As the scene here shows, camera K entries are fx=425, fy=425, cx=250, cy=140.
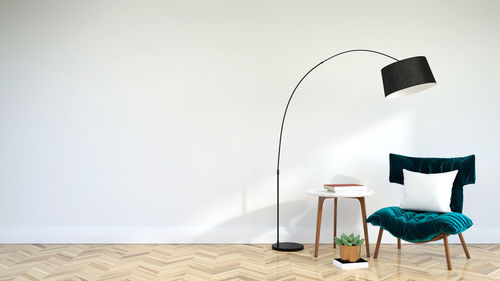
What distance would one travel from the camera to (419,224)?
10.2ft

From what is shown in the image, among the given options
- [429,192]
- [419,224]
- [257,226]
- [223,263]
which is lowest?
[223,263]

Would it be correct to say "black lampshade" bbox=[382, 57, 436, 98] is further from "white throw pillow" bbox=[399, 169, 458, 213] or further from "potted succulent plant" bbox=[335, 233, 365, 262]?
"potted succulent plant" bbox=[335, 233, 365, 262]

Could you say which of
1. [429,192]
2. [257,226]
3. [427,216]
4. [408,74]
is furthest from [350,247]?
[408,74]

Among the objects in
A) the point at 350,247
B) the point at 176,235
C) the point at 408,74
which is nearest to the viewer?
the point at 408,74

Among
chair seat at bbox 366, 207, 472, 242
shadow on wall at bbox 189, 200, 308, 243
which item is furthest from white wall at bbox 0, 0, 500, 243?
chair seat at bbox 366, 207, 472, 242

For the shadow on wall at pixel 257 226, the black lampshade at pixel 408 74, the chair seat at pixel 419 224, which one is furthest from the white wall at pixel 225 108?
the black lampshade at pixel 408 74

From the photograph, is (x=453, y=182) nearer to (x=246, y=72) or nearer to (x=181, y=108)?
(x=246, y=72)

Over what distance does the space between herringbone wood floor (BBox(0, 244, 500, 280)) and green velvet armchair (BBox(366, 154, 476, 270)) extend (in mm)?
193

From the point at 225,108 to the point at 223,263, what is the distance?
155 cm

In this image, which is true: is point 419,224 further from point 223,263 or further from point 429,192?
point 223,263

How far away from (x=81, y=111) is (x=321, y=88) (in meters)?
2.39

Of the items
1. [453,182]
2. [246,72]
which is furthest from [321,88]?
[453,182]

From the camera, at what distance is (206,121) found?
4.22 meters

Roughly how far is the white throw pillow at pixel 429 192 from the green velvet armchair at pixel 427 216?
0.19 ft
